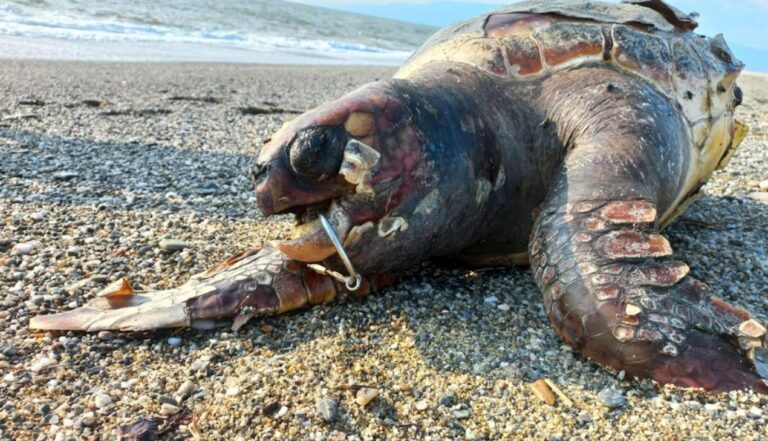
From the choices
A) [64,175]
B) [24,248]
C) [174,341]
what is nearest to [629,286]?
[174,341]

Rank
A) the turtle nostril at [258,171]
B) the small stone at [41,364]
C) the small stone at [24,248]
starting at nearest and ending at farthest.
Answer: the small stone at [41,364], the turtle nostril at [258,171], the small stone at [24,248]

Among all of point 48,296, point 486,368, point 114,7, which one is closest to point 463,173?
point 486,368

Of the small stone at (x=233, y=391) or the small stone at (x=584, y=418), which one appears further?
the small stone at (x=233, y=391)

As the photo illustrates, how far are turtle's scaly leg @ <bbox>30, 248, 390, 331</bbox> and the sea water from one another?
1071 centimetres

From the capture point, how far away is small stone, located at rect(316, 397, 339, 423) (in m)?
1.70

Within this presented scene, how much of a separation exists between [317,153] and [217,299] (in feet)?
2.13

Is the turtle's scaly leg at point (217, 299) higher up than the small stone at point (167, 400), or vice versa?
the turtle's scaly leg at point (217, 299)

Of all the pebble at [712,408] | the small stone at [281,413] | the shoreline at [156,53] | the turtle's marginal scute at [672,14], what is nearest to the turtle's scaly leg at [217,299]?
the small stone at [281,413]

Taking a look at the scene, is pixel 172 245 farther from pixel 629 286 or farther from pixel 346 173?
pixel 629 286

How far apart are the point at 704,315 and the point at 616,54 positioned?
1.41 meters

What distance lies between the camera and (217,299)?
220cm

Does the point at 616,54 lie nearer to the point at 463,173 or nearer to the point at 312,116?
the point at 463,173

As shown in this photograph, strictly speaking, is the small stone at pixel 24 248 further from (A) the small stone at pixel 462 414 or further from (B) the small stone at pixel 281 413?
(A) the small stone at pixel 462 414

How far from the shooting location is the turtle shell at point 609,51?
110 inches
